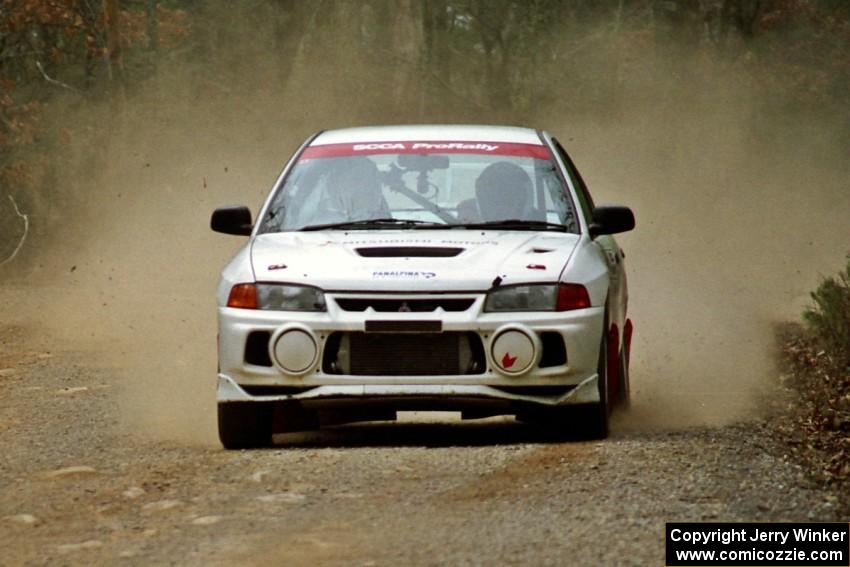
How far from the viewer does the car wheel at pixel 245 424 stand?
951 cm

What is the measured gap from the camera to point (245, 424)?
9578mm

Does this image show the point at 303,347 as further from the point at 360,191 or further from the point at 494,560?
the point at 494,560

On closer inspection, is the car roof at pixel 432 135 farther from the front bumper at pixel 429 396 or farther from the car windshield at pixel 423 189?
the front bumper at pixel 429 396

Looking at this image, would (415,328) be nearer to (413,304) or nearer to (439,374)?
(413,304)

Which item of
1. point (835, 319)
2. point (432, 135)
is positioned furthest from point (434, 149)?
point (835, 319)

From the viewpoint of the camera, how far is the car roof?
1091cm

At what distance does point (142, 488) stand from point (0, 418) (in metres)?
3.81

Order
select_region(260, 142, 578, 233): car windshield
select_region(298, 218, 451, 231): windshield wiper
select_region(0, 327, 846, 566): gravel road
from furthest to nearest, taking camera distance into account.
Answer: select_region(260, 142, 578, 233): car windshield → select_region(298, 218, 451, 231): windshield wiper → select_region(0, 327, 846, 566): gravel road

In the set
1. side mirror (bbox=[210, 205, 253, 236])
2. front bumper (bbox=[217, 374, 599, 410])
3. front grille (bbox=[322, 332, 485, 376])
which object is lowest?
front bumper (bbox=[217, 374, 599, 410])

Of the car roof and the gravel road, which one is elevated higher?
the car roof

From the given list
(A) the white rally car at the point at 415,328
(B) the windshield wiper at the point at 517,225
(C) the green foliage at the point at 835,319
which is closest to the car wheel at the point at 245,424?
(A) the white rally car at the point at 415,328

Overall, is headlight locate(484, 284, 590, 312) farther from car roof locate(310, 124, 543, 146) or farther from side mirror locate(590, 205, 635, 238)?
car roof locate(310, 124, 543, 146)

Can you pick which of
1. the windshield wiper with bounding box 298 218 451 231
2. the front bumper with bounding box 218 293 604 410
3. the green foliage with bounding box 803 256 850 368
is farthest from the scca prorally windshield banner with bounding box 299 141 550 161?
the green foliage with bounding box 803 256 850 368

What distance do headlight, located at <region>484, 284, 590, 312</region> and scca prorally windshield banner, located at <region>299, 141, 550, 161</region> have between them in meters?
1.63
